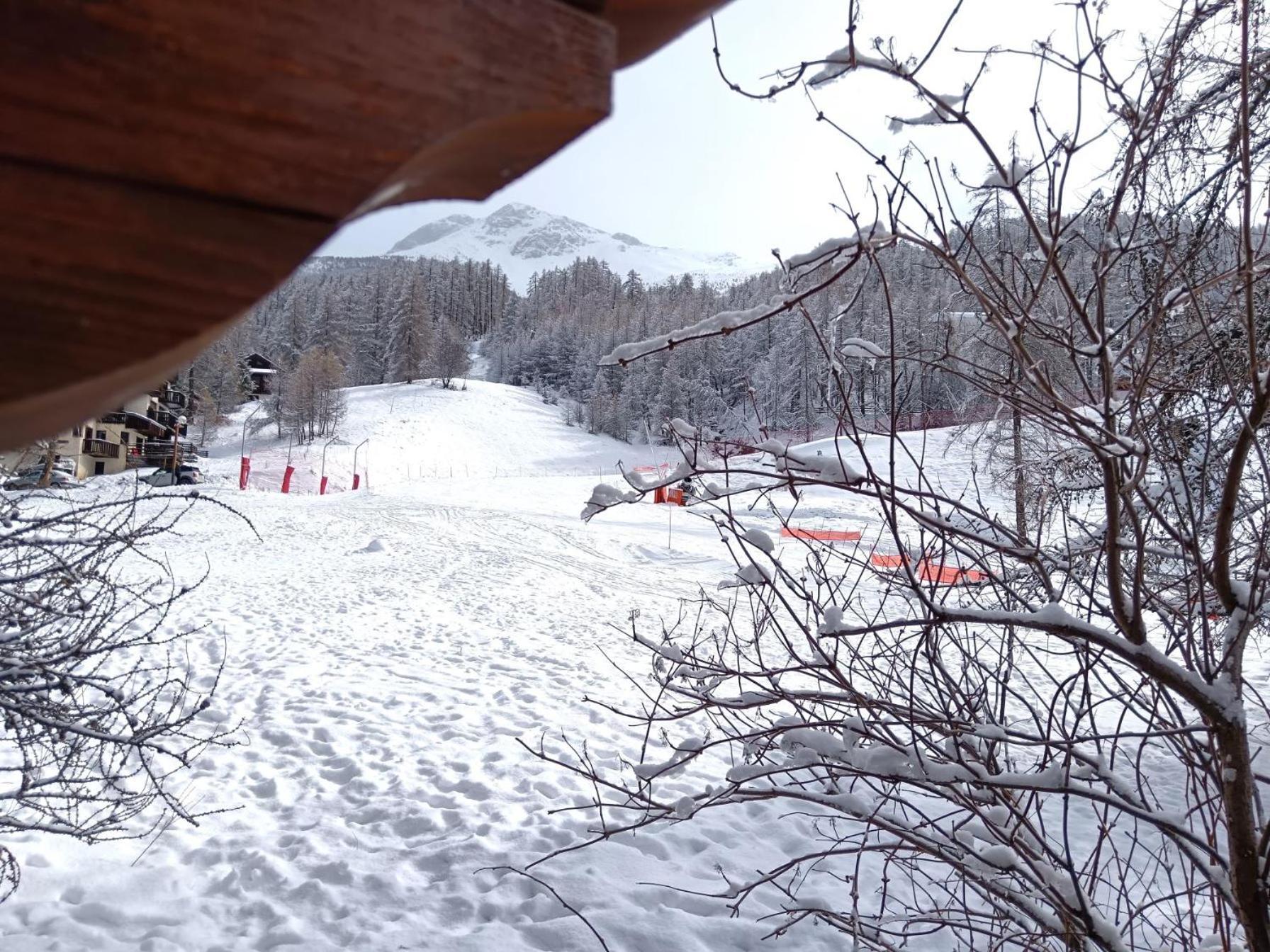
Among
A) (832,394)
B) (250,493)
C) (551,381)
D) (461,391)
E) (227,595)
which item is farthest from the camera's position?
(551,381)

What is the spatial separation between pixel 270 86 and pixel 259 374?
2012 inches

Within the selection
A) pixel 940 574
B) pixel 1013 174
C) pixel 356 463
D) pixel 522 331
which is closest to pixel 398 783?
pixel 940 574

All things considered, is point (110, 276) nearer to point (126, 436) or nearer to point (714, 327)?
point (714, 327)

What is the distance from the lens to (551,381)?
66875 mm

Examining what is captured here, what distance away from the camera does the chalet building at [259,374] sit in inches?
1672

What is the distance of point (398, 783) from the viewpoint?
577 centimetres

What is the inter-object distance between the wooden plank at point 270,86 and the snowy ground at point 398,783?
11.7ft

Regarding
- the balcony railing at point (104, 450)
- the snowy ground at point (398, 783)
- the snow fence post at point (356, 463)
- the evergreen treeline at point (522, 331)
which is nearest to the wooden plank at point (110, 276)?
the snowy ground at point (398, 783)

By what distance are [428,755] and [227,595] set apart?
22.4ft

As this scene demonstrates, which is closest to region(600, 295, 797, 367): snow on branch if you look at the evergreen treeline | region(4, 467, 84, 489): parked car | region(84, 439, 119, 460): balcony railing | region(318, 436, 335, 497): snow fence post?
region(4, 467, 84, 489): parked car

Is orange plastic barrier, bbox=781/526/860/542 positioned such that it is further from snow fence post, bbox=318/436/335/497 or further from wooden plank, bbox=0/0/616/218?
snow fence post, bbox=318/436/335/497

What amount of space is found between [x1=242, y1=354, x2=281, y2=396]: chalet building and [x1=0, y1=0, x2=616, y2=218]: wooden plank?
4614 centimetres

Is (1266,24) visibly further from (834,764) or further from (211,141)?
(211,141)

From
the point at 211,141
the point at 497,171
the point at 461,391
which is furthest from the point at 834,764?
the point at 461,391
